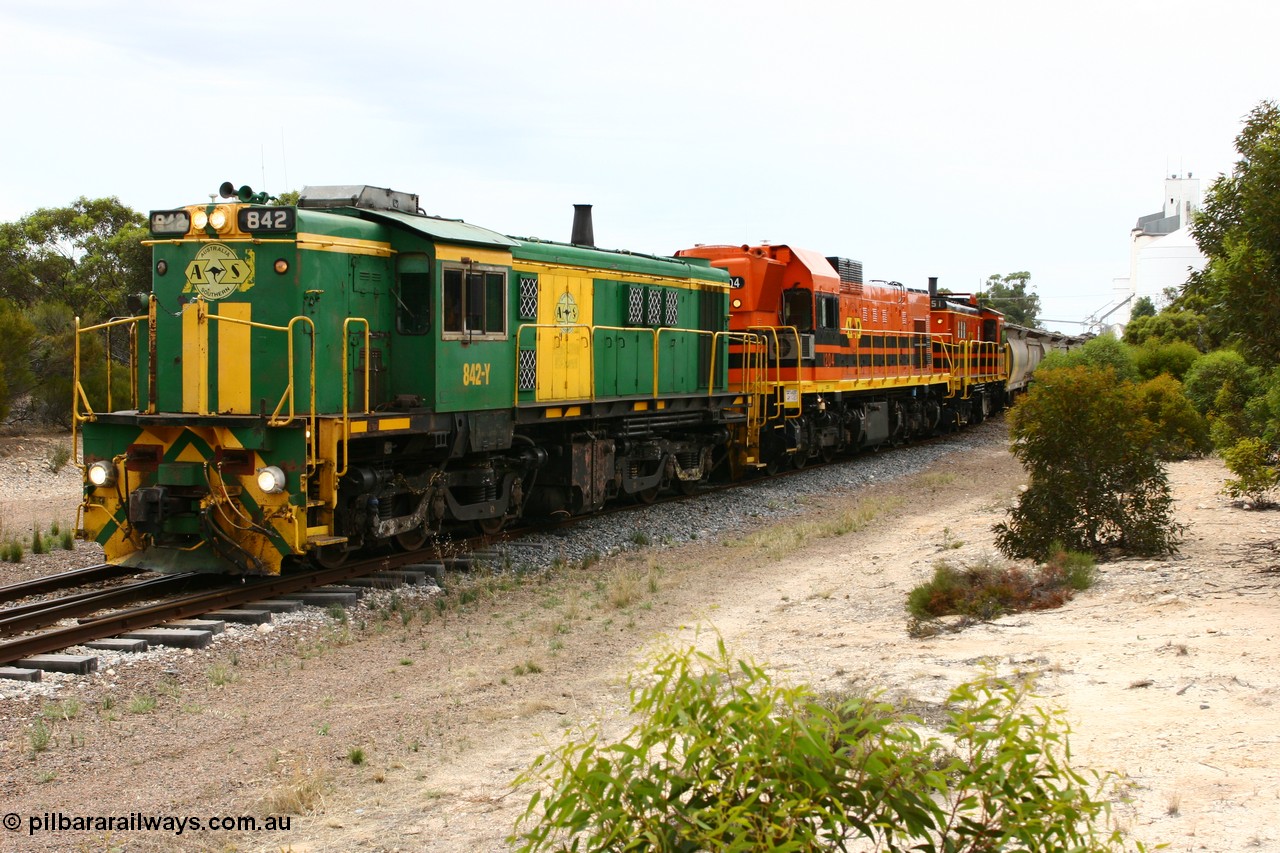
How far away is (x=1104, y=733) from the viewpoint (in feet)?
19.5

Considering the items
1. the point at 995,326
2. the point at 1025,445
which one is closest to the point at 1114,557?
the point at 1025,445

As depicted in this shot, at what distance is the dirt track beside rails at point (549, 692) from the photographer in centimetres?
543

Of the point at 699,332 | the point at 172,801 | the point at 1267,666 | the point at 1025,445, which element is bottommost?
the point at 172,801

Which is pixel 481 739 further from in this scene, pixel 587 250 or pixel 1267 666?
pixel 587 250

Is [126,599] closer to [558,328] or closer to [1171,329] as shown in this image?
[558,328]

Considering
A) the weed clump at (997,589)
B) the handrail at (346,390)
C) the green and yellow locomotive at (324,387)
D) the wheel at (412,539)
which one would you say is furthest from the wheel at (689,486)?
the weed clump at (997,589)

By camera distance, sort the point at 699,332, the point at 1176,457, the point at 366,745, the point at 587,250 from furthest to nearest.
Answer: the point at 1176,457 → the point at 699,332 → the point at 587,250 → the point at 366,745

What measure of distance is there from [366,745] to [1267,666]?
5.58m

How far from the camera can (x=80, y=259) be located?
102 ft

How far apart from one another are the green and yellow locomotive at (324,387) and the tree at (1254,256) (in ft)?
23.7

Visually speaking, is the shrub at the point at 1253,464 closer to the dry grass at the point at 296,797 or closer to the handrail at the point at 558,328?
the handrail at the point at 558,328

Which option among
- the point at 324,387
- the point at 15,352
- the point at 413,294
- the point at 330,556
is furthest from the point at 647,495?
the point at 15,352

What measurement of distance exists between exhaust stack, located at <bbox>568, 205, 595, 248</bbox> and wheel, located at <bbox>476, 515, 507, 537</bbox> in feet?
15.8

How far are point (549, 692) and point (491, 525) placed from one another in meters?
6.02
